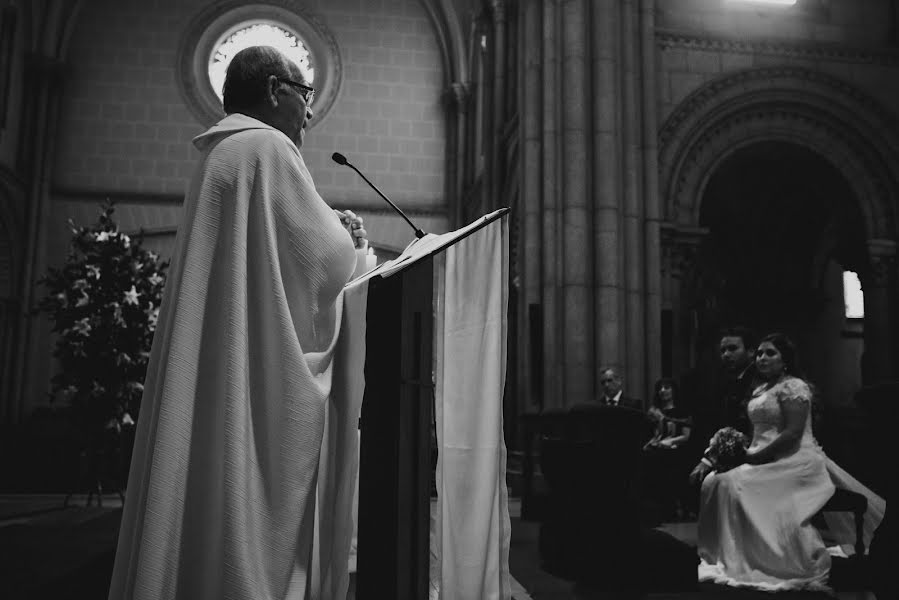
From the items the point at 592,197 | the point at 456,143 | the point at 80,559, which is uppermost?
the point at 456,143

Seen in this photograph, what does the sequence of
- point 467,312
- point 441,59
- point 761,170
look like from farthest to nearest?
point 441,59 → point 761,170 → point 467,312

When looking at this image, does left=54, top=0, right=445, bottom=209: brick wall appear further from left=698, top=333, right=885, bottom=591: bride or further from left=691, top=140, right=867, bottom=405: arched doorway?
left=698, top=333, right=885, bottom=591: bride

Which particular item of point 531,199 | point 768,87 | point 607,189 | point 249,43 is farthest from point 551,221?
point 249,43

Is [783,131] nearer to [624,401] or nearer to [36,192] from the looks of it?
[624,401]

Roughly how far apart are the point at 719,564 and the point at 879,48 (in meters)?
7.97

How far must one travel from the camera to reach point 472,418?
268 centimetres

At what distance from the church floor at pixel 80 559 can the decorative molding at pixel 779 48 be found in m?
5.69

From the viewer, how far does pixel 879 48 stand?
32.8 feet

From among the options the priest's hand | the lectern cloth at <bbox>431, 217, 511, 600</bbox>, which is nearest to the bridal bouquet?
A: the lectern cloth at <bbox>431, 217, 511, 600</bbox>

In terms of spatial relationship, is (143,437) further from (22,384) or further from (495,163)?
(22,384)

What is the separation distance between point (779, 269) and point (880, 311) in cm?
456

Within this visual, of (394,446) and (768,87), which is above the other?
(768,87)

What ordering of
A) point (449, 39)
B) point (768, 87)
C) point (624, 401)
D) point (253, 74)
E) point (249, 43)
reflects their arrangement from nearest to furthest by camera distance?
point (253, 74) < point (624, 401) < point (768, 87) < point (249, 43) < point (449, 39)

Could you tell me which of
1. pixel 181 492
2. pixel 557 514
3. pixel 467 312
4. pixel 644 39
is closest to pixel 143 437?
pixel 181 492
